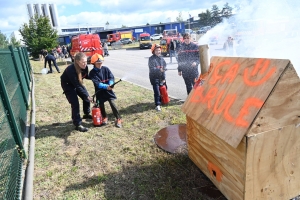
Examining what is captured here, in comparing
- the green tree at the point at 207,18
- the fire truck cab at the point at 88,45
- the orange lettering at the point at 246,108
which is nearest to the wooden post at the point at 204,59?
the orange lettering at the point at 246,108

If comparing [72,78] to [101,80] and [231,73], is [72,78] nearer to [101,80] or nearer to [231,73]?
[101,80]

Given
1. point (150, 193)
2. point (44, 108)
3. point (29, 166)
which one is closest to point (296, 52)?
point (150, 193)

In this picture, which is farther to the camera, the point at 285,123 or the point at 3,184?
the point at 3,184

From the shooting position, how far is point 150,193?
2725 mm

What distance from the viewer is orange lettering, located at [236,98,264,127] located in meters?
1.88

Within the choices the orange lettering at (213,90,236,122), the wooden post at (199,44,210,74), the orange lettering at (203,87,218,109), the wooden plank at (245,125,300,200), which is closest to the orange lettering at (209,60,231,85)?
the orange lettering at (203,87,218,109)

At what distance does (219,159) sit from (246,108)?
A: 2.31ft

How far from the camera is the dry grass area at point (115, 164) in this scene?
2795 millimetres

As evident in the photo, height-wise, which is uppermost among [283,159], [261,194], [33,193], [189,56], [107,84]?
[189,56]

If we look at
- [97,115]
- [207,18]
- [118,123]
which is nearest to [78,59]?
[97,115]

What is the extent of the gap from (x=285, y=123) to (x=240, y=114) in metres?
0.38

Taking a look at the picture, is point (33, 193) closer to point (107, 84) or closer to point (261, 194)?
point (107, 84)

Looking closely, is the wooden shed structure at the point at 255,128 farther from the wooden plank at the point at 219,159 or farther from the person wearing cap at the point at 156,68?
the person wearing cap at the point at 156,68

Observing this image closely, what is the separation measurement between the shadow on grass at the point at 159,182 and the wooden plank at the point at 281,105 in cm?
116
